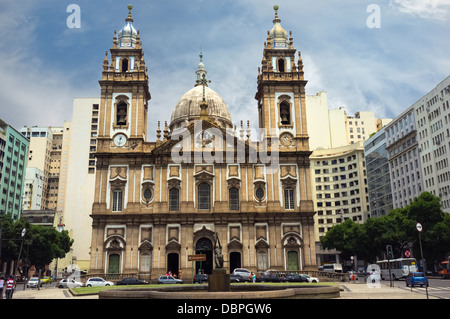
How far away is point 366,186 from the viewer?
9488cm

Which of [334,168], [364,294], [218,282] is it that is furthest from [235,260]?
[334,168]

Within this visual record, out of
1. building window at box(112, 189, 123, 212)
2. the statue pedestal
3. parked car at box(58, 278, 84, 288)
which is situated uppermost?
building window at box(112, 189, 123, 212)

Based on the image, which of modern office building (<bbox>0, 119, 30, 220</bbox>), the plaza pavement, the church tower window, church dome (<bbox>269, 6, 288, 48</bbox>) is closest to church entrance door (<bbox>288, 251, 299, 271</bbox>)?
the plaza pavement

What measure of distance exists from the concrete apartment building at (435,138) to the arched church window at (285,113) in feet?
81.0

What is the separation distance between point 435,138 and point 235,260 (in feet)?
119

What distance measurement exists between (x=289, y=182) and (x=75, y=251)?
53688 mm

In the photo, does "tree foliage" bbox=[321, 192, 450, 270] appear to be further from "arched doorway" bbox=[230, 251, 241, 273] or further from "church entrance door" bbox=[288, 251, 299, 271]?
"arched doorway" bbox=[230, 251, 241, 273]

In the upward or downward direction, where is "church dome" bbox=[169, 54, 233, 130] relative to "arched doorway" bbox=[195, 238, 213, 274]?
upward

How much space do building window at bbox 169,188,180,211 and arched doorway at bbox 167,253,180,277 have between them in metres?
4.52

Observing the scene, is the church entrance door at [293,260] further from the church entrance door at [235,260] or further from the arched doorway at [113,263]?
the arched doorway at [113,263]

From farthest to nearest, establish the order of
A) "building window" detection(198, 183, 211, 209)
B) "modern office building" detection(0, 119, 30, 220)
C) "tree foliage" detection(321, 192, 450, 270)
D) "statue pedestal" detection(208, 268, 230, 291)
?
"modern office building" detection(0, 119, 30, 220) → "tree foliage" detection(321, 192, 450, 270) → "building window" detection(198, 183, 211, 209) → "statue pedestal" detection(208, 268, 230, 291)

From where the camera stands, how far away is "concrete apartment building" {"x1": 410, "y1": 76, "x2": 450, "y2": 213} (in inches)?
2389

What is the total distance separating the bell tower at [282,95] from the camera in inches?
1903
